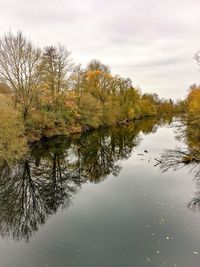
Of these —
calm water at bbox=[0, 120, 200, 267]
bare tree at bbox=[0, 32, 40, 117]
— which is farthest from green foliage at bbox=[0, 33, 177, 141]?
calm water at bbox=[0, 120, 200, 267]

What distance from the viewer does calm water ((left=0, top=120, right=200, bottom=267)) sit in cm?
1135

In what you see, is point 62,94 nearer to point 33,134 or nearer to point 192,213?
point 33,134

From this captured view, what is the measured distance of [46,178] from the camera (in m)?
22.7

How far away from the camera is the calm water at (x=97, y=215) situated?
11.4m

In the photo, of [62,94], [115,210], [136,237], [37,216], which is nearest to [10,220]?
[37,216]

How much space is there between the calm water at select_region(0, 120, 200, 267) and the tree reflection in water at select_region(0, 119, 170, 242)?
0.06 meters

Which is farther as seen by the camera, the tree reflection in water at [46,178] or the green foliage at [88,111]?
the green foliage at [88,111]

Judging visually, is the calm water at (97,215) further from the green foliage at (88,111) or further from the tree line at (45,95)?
the green foliage at (88,111)

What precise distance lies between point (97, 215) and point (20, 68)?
98.3 feet

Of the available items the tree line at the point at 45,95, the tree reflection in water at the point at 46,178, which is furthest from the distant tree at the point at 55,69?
the tree reflection in water at the point at 46,178

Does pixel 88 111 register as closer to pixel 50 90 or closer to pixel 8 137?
pixel 50 90

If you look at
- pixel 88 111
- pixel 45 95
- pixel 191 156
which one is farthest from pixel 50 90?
pixel 191 156

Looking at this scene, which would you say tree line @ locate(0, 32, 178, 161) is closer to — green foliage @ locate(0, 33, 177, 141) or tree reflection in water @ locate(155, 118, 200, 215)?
green foliage @ locate(0, 33, 177, 141)

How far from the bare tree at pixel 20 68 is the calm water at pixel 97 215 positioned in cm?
1507
